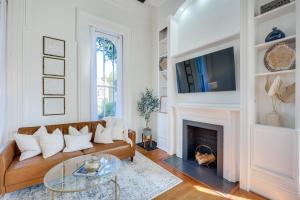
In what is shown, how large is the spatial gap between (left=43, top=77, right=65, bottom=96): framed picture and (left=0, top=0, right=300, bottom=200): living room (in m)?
0.02

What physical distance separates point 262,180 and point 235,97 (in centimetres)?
117

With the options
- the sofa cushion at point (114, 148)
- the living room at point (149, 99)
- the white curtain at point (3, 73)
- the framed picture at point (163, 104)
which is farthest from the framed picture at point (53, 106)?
the framed picture at point (163, 104)

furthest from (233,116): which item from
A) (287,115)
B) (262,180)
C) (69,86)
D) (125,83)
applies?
(69,86)

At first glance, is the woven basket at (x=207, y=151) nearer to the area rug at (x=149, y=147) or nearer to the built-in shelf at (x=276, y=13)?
the area rug at (x=149, y=147)

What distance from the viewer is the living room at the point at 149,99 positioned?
74.0 inches

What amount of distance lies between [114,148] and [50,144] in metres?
0.95

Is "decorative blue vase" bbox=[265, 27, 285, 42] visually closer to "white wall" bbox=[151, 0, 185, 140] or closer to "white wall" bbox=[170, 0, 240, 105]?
"white wall" bbox=[170, 0, 240, 105]

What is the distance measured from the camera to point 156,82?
4.05m

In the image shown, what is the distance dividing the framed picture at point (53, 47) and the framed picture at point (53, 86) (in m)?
0.46

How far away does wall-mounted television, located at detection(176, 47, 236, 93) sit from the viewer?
7.94ft

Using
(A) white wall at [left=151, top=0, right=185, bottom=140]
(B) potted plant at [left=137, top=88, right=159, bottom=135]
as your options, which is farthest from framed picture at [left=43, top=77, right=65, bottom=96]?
(A) white wall at [left=151, top=0, right=185, bottom=140]

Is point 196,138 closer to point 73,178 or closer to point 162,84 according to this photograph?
point 162,84

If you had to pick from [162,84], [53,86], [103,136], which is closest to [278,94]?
[162,84]

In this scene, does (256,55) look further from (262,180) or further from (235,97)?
(262,180)
